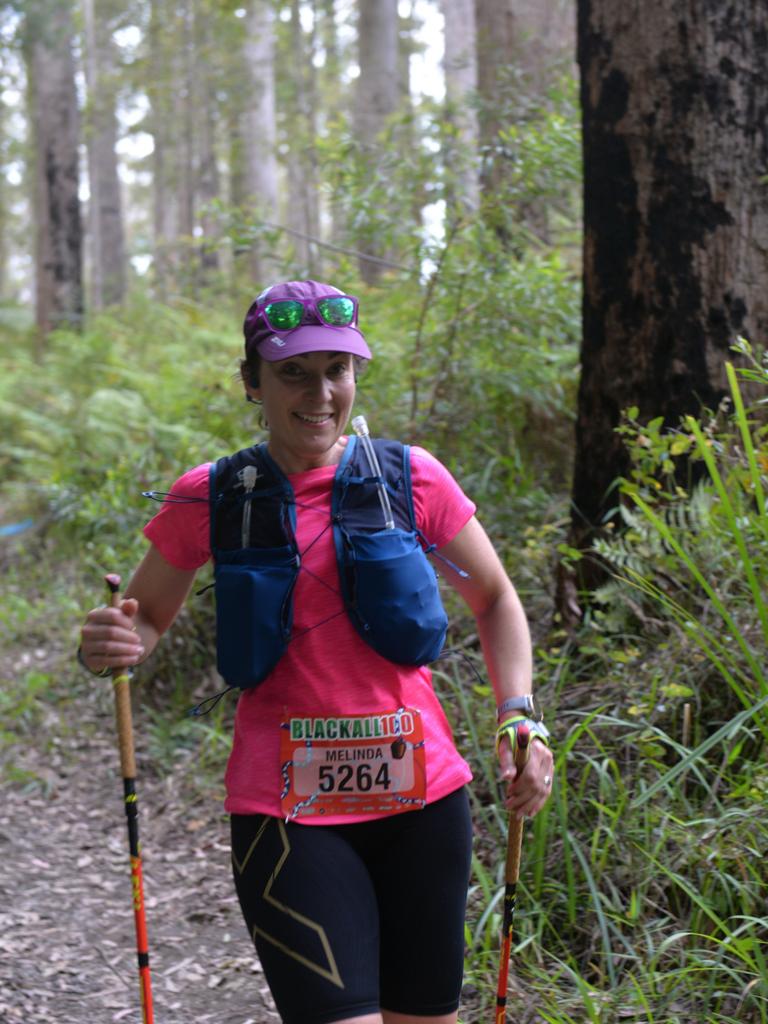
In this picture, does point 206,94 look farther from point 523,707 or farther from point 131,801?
point 523,707

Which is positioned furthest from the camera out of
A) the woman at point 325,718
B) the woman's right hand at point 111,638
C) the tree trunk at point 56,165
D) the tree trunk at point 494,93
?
the tree trunk at point 56,165

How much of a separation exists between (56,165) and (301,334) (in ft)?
57.3

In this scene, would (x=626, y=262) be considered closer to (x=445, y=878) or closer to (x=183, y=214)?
(x=445, y=878)

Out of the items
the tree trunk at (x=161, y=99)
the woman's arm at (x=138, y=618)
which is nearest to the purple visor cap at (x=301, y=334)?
the woman's arm at (x=138, y=618)

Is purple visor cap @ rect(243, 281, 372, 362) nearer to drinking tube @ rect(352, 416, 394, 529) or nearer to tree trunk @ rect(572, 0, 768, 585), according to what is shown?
drinking tube @ rect(352, 416, 394, 529)

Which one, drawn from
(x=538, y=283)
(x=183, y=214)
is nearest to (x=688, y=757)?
(x=538, y=283)

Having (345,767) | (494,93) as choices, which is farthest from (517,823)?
(494,93)

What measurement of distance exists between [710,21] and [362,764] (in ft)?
12.4

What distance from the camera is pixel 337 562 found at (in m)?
2.57

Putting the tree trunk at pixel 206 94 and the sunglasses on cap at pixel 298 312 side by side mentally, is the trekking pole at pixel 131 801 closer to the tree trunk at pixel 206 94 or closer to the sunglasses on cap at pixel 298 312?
the sunglasses on cap at pixel 298 312

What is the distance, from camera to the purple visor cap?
8.55 feet

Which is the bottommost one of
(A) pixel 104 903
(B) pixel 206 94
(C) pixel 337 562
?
(A) pixel 104 903

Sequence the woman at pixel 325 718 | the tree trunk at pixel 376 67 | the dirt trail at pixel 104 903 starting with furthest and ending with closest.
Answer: the tree trunk at pixel 376 67 < the dirt trail at pixel 104 903 < the woman at pixel 325 718

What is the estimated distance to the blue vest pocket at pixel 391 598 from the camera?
2.51m
